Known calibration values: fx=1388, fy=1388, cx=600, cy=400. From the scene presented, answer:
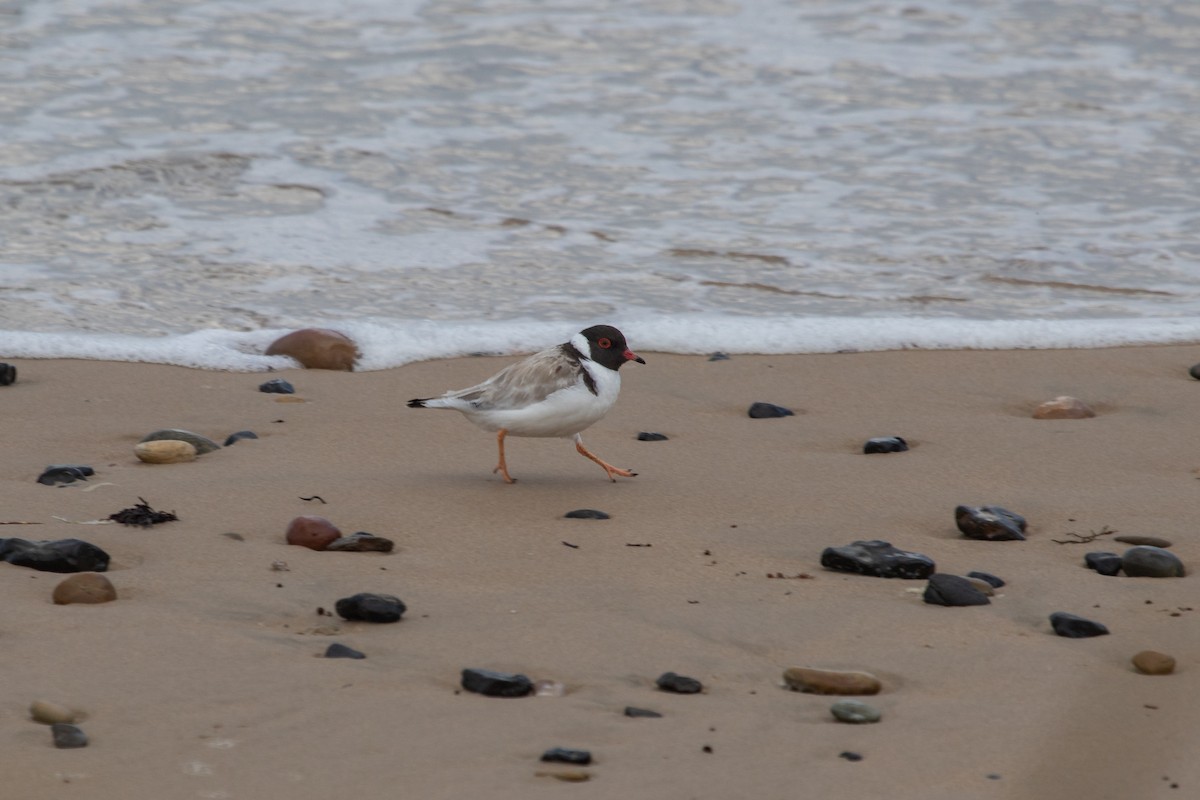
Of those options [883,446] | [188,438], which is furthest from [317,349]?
[883,446]

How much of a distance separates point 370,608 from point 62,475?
1.74 m

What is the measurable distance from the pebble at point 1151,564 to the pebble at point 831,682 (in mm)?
1132

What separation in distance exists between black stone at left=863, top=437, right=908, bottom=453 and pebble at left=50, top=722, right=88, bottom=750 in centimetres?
325

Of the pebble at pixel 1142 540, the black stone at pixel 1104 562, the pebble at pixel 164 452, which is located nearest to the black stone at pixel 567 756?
the black stone at pixel 1104 562

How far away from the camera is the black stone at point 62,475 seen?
4578mm

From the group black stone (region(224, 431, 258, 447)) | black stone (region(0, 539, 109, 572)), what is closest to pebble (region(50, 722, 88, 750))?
black stone (region(0, 539, 109, 572))

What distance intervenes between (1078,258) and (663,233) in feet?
8.37

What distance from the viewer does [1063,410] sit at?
18.5 feet

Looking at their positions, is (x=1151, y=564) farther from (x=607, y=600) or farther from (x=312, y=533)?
(x=312, y=533)

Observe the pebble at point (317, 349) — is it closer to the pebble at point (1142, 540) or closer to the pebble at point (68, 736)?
the pebble at point (1142, 540)

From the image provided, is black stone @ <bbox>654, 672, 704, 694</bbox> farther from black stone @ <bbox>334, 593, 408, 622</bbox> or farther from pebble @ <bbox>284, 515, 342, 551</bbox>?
pebble @ <bbox>284, 515, 342, 551</bbox>

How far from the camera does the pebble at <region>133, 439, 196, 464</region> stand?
4887 mm

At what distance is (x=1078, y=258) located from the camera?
8.41 metres

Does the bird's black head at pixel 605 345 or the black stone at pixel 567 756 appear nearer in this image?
the black stone at pixel 567 756
